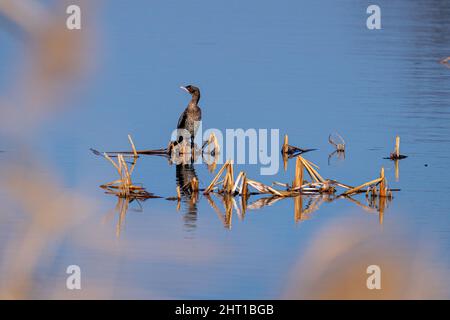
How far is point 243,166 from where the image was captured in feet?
45.0

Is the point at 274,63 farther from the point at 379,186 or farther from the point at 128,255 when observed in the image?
the point at 128,255

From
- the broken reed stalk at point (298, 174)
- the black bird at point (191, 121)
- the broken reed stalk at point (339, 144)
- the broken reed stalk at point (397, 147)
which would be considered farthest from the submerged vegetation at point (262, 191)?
the black bird at point (191, 121)

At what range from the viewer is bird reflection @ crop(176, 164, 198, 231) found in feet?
36.9

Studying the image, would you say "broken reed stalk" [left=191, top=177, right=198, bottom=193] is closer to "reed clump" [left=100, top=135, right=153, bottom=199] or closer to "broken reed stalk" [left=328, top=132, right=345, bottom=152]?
"reed clump" [left=100, top=135, right=153, bottom=199]

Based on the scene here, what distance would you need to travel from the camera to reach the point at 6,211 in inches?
451

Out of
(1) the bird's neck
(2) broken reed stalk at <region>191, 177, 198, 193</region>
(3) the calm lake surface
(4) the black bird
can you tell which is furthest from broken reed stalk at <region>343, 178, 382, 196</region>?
(1) the bird's neck

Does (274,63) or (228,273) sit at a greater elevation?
(274,63)

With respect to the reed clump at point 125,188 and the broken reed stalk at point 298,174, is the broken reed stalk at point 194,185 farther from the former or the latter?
the broken reed stalk at point 298,174

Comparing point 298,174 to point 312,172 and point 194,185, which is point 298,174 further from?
point 194,185

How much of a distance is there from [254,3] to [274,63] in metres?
9.52

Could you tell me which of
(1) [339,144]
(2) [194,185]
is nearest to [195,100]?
(1) [339,144]

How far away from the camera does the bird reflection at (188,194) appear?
11258 millimetres

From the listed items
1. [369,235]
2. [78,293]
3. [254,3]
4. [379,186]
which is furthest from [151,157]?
[254,3]

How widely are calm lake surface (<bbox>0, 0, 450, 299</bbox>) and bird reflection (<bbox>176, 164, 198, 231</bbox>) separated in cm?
4
